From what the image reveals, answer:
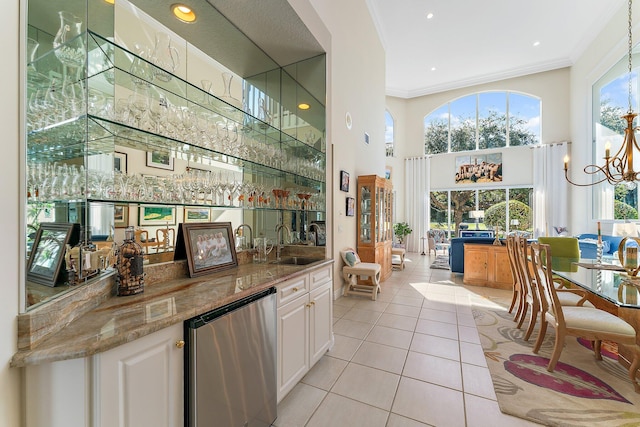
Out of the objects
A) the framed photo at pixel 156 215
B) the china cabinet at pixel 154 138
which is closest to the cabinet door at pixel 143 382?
the china cabinet at pixel 154 138

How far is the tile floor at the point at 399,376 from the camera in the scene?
1.77 metres

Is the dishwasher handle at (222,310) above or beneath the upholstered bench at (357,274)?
above

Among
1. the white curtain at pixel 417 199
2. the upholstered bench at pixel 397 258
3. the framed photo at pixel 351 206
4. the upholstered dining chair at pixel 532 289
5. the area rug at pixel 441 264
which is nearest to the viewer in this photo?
the upholstered dining chair at pixel 532 289

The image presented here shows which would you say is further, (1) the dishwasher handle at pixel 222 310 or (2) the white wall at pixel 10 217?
(1) the dishwasher handle at pixel 222 310

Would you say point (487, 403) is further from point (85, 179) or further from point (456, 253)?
point (456, 253)

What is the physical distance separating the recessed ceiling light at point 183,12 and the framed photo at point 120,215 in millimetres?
1671

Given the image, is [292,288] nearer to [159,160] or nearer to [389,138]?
[159,160]

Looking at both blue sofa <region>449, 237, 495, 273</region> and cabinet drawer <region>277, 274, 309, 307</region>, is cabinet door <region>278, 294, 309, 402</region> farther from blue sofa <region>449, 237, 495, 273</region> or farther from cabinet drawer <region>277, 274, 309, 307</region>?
blue sofa <region>449, 237, 495, 273</region>

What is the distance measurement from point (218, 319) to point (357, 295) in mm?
3440

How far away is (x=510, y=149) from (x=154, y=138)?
10226 mm

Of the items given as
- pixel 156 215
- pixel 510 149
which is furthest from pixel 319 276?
pixel 510 149

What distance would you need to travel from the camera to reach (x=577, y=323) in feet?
7.20

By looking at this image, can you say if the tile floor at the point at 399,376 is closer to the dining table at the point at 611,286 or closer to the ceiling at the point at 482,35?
the dining table at the point at 611,286

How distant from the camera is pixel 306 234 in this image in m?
3.15
